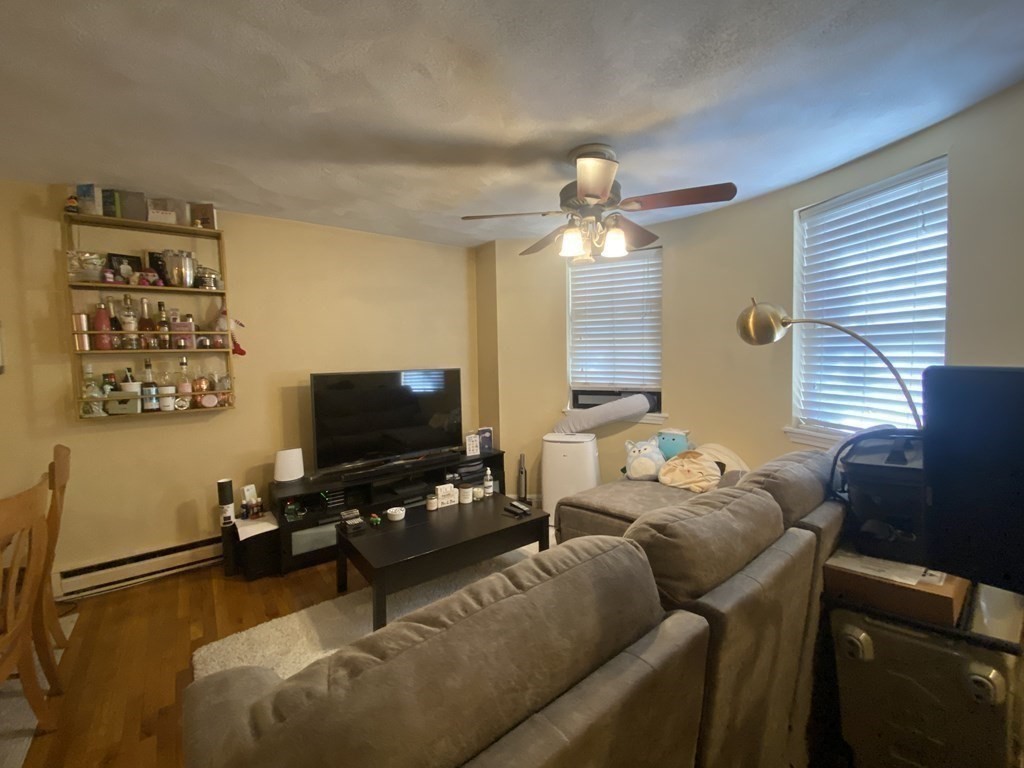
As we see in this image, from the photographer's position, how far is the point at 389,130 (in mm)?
1983

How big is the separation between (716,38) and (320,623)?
2.97 metres

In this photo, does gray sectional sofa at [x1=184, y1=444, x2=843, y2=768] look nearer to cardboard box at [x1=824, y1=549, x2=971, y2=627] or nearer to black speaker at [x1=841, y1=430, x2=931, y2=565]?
cardboard box at [x1=824, y1=549, x2=971, y2=627]

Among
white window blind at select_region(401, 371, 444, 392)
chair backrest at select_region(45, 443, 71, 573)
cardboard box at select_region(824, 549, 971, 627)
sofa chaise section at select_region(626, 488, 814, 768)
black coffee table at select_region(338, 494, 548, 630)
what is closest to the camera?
sofa chaise section at select_region(626, 488, 814, 768)

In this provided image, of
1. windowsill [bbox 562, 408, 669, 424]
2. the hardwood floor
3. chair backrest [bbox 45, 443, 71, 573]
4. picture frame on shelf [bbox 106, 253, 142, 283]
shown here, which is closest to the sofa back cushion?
the hardwood floor

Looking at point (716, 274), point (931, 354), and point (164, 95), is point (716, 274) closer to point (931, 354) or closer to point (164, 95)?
point (931, 354)

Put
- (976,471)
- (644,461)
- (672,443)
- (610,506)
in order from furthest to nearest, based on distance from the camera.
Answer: (672,443) → (644,461) → (610,506) → (976,471)

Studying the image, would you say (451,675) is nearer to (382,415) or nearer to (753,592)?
(753,592)

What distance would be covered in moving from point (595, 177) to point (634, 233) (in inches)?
19.2

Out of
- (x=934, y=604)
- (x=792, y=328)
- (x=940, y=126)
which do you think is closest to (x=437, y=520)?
(x=934, y=604)

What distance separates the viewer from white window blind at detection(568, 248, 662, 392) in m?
3.66

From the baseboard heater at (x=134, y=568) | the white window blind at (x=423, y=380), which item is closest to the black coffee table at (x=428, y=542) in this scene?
the white window blind at (x=423, y=380)

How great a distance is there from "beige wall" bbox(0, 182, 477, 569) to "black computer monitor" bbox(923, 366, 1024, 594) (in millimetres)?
3431

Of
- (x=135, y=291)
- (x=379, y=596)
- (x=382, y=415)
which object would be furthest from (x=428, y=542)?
(x=135, y=291)

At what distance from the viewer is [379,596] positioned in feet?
6.78
